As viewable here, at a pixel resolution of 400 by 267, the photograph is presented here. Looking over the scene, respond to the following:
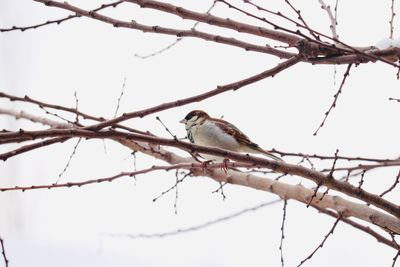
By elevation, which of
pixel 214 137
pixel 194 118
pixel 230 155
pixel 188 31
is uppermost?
pixel 194 118

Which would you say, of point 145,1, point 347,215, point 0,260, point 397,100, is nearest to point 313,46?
point 397,100

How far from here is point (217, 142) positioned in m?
2.24

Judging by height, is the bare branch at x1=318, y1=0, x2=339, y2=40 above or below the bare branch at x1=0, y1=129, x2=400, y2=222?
above

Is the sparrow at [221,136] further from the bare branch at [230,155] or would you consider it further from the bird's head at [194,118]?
the bare branch at [230,155]

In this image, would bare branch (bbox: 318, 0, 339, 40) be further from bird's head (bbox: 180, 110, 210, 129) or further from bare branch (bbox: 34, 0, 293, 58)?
bird's head (bbox: 180, 110, 210, 129)

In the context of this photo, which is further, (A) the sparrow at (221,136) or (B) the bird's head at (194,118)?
(B) the bird's head at (194,118)

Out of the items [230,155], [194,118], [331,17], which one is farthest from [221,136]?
[230,155]

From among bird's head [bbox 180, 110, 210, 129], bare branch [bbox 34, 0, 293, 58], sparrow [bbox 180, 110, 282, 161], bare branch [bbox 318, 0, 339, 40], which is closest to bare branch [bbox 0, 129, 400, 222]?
bare branch [bbox 34, 0, 293, 58]

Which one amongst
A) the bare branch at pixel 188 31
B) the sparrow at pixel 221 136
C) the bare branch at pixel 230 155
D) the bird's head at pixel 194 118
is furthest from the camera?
the bird's head at pixel 194 118

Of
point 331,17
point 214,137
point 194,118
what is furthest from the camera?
point 194,118

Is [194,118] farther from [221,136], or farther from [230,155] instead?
[230,155]

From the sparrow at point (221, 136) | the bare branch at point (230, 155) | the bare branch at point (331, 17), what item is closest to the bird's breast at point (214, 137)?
the sparrow at point (221, 136)

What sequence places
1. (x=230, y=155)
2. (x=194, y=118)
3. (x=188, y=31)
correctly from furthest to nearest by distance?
(x=194, y=118) → (x=188, y=31) → (x=230, y=155)

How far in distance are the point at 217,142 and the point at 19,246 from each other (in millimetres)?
2276
